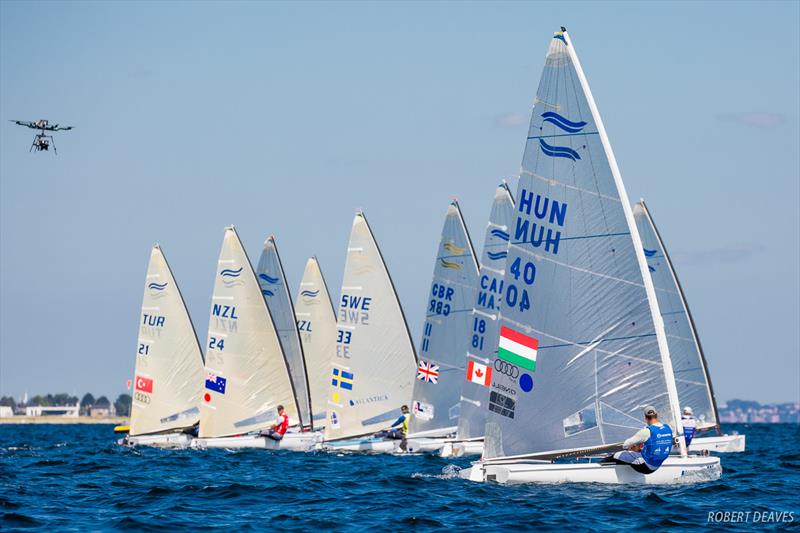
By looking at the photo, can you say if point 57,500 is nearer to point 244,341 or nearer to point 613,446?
point 613,446

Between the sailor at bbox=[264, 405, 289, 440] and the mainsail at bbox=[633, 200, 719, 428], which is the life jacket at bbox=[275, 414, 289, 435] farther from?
the mainsail at bbox=[633, 200, 719, 428]

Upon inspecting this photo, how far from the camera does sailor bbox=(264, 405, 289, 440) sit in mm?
43531

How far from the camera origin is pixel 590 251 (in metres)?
23.6

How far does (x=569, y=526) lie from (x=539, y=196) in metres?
7.77

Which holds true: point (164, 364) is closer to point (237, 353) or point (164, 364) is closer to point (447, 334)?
point (237, 353)

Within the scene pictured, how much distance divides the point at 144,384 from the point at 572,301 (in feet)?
93.5

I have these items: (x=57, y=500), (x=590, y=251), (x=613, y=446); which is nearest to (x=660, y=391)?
(x=613, y=446)

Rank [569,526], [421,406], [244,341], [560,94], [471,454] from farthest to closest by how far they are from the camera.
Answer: [244,341] < [421,406] < [471,454] < [560,94] < [569,526]

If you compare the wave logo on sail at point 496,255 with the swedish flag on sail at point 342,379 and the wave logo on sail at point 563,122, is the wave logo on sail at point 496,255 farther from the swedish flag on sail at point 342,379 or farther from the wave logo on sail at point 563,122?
the wave logo on sail at point 563,122

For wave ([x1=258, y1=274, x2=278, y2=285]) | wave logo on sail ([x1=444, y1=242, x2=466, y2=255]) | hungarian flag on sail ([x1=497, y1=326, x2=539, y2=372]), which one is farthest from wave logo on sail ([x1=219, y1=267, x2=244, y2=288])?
hungarian flag on sail ([x1=497, y1=326, x2=539, y2=372])

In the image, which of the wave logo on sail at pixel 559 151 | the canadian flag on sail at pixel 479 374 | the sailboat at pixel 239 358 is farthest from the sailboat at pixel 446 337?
the wave logo on sail at pixel 559 151

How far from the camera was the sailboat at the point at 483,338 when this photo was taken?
119 ft

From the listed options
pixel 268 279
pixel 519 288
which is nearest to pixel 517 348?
pixel 519 288

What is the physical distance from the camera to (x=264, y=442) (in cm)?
4372
